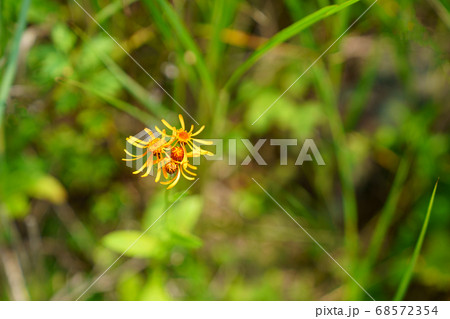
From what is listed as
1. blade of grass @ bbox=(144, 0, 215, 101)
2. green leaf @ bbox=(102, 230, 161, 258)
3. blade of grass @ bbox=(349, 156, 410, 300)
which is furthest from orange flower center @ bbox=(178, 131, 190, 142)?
blade of grass @ bbox=(349, 156, 410, 300)

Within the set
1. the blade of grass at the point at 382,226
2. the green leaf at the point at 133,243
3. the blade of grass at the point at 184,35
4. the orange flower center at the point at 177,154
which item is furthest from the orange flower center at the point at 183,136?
the blade of grass at the point at 382,226

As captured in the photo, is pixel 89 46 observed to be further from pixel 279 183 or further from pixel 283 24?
pixel 279 183

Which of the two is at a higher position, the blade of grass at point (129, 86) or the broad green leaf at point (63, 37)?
the broad green leaf at point (63, 37)

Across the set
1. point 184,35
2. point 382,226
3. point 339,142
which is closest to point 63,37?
point 184,35

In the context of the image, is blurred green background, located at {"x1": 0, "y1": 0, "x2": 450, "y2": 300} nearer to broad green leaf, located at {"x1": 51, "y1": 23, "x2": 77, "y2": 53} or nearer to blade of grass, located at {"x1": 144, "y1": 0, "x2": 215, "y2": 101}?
broad green leaf, located at {"x1": 51, "y1": 23, "x2": 77, "y2": 53}

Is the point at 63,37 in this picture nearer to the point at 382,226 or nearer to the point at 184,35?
the point at 184,35

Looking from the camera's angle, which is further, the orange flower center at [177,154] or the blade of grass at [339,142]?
the blade of grass at [339,142]

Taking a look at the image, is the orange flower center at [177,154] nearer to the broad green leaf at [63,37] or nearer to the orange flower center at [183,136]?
the orange flower center at [183,136]
